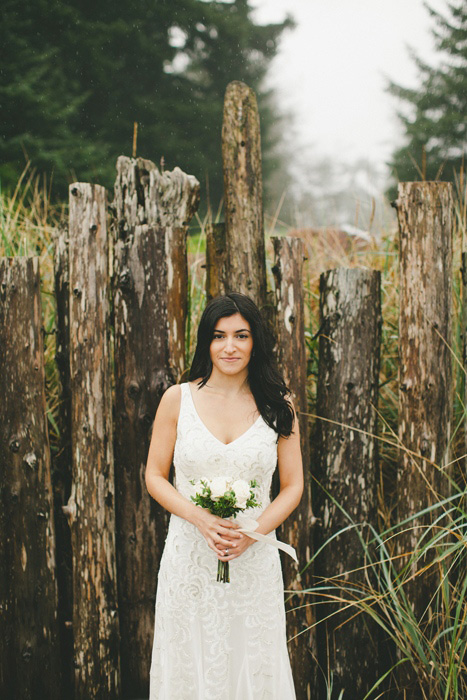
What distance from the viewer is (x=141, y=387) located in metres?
2.38

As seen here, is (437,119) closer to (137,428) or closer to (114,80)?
(114,80)

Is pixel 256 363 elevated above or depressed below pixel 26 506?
above

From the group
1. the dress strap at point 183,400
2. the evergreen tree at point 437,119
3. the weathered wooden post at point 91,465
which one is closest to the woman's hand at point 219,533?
the dress strap at point 183,400

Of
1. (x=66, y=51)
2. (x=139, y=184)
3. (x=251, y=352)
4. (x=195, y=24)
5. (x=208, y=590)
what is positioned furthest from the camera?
(x=195, y=24)

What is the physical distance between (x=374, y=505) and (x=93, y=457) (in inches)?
53.9

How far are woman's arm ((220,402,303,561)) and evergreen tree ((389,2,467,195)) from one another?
4878 mm

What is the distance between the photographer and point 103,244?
2.38 meters

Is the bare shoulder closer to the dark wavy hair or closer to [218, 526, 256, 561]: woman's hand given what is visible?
the dark wavy hair

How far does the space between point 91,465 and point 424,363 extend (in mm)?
1624

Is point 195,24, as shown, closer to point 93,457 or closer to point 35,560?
point 93,457

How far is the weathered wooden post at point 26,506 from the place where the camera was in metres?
2.32

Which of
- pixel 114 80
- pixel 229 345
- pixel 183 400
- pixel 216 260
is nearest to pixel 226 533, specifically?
pixel 183 400

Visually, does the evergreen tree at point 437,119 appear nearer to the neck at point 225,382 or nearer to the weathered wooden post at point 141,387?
the weathered wooden post at point 141,387

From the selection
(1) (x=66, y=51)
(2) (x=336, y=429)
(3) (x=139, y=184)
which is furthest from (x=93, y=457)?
(1) (x=66, y=51)
